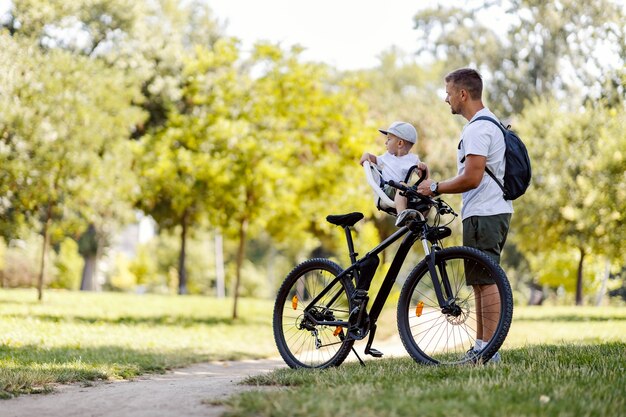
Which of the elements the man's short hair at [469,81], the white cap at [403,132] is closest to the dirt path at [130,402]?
the white cap at [403,132]

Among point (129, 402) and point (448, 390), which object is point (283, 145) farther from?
point (448, 390)

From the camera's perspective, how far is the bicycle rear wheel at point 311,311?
6.19 metres

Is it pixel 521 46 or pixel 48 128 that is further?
pixel 521 46

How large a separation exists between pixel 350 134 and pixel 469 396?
13.7 meters

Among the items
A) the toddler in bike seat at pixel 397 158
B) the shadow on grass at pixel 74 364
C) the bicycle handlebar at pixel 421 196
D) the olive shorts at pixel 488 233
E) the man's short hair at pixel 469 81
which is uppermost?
the man's short hair at pixel 469 81

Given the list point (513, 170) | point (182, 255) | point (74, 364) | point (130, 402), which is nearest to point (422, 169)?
point (513, 170)

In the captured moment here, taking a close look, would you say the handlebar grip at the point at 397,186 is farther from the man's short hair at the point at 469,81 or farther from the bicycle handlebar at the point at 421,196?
the man's short hair at the point at 469,81

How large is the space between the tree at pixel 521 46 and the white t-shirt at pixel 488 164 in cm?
2052

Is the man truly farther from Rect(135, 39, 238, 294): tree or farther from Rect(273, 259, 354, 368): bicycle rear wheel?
Rect(135, 39, 238, 294): tree

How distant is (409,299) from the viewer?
5.84 metres

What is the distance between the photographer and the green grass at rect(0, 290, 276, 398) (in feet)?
25.7

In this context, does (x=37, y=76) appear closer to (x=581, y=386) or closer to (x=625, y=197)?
(x=625, y=197)

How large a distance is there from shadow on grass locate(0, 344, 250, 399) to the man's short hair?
4.12m

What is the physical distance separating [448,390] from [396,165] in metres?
2.23
